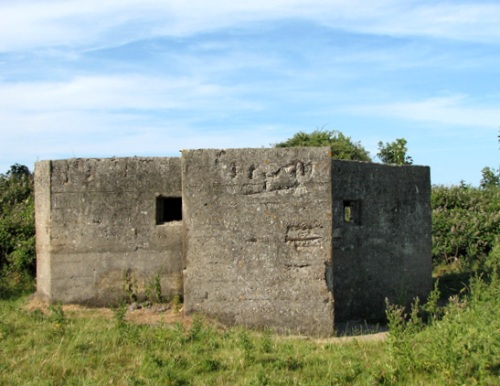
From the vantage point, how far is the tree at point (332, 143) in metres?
21.0

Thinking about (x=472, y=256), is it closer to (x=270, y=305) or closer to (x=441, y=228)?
(x=441, y=228)

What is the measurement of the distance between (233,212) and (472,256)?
6.84m

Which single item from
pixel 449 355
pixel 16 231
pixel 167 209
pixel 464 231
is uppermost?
pixel 167 209

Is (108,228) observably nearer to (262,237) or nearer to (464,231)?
(262,237)

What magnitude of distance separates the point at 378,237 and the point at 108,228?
3.54m

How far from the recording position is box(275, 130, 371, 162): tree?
68.9 ft

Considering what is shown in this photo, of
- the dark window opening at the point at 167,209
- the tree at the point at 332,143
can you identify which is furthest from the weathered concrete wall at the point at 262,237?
the tree at the point at 332,143

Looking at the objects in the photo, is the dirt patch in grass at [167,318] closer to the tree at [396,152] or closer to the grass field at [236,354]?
the grass field at [236,354]

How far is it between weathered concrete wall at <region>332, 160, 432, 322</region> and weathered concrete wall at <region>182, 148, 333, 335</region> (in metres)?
0.69

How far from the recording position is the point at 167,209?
27.9ft

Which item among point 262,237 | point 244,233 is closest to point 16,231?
point 244,233

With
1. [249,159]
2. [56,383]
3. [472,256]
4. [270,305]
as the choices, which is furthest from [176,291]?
[472,256]

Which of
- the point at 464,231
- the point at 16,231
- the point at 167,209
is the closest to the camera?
the point at 167,209

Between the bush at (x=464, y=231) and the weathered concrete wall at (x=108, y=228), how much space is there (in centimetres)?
A: 654
